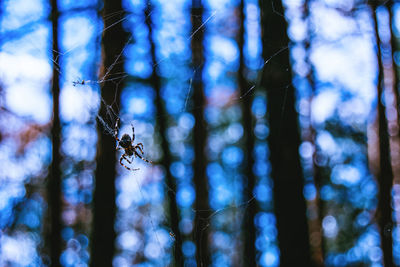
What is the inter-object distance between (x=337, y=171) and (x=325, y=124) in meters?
1.10

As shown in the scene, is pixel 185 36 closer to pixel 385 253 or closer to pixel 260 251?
pixel 260 251

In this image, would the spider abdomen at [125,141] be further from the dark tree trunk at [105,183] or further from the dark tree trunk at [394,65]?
the dark tree trunk at [394,65]

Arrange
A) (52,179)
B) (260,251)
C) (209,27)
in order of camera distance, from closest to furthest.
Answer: (52,179) < (209,27) < (260,251)

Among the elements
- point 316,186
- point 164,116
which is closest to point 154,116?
point 164,116

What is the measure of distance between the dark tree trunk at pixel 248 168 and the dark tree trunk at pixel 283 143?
1.29 metres

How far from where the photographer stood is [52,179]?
4.29 meters

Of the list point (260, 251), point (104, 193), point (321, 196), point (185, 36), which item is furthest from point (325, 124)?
point (104, 193)

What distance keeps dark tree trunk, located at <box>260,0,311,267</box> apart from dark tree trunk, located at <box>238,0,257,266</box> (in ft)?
4.22

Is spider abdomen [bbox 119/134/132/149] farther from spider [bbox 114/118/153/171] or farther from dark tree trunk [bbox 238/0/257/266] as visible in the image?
dark tree trunk [bbox 238/0/257/266]

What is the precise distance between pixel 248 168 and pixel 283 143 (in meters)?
2.21

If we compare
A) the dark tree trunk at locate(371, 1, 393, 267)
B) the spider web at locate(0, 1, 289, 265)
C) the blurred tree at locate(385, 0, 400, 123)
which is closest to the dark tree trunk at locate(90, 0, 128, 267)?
the spider web at locate(0, 1, 289, 265)

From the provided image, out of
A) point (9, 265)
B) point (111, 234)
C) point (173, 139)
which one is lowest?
point (9, 265)

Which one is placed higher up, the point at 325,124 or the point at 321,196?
the point at 325,124

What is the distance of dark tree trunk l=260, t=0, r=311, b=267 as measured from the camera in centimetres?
294
